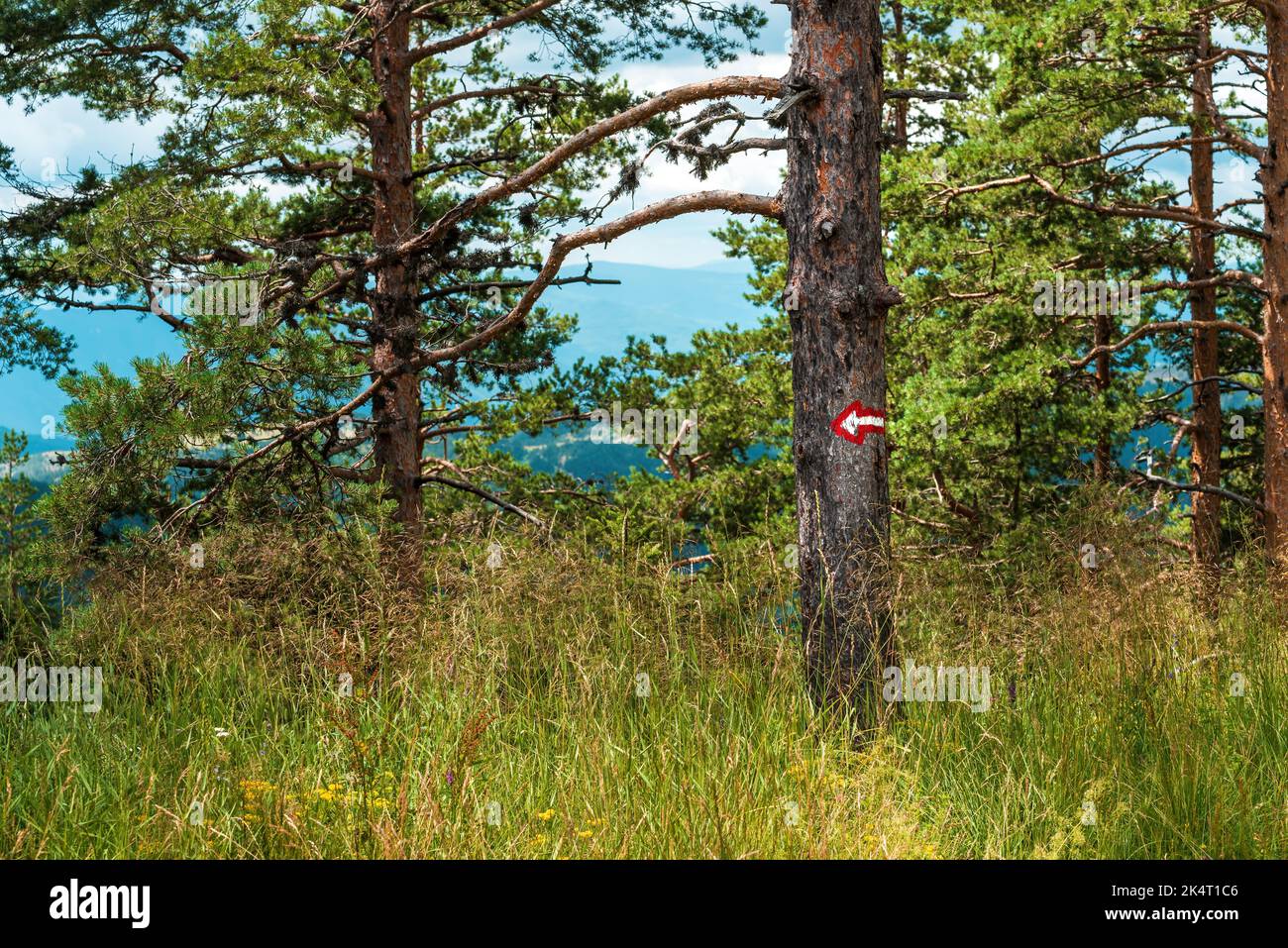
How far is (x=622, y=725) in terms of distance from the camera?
15.9 ft

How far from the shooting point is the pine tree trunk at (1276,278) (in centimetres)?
1116

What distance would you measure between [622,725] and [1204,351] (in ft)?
43.6

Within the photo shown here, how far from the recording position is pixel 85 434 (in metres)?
7.50

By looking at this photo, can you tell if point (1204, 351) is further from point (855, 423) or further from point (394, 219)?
point (855, 423)

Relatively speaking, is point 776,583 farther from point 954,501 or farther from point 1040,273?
point 954,501

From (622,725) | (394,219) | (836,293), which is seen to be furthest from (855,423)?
(394,219)

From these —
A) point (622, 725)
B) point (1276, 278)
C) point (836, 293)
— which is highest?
point (1276, 278)

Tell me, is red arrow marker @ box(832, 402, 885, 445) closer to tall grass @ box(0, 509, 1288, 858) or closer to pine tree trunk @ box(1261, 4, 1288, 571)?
tall grass @ box(0, 509, 1288, 858)

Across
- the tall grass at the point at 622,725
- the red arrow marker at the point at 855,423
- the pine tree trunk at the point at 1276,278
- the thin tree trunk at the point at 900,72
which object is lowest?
the tall grass at the point at 622,725

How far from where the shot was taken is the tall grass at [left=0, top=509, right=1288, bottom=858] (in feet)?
13.2

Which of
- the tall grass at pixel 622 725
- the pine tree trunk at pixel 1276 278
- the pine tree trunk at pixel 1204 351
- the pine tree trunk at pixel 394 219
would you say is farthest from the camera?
the pine tree trunk at pixel 1204 351

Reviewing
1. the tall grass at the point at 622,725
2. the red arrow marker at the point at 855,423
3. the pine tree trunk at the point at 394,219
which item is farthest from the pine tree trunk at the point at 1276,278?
the pine tree trunk at the point at 394,219

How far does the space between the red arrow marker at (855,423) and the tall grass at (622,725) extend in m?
0.79

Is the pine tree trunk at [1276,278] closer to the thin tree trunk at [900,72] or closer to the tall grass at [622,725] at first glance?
the thin tree trunk at [900,72]
